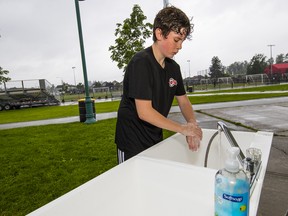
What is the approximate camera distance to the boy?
1544mm

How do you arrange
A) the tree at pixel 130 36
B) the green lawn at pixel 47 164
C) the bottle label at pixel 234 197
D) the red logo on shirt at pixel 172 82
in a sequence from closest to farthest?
the bottle label at pixel 234 197 → the red logo on shirt at pixel 172 82 → the green lawn at pixel 47 164 → the tree at pixel 130 36

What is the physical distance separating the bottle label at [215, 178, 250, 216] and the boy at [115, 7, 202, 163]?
743 mm

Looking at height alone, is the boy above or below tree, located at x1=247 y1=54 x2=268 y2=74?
below

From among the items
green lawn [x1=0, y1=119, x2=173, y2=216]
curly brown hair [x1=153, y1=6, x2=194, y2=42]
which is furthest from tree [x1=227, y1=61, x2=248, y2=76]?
curly brown hair [x1=153, y1=6, x2=194, y2=42]

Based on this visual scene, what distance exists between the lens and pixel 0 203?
9.96ft

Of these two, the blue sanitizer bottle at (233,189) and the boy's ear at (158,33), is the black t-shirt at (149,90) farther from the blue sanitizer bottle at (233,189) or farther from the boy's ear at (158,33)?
the blue sanitizer bottle at (233,189)

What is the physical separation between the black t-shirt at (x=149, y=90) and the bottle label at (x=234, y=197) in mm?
882

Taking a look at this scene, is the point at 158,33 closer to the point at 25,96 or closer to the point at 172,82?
the point at 172,82

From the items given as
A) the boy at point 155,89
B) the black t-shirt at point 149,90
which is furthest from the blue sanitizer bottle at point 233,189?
the black t-shirt at point 149,90

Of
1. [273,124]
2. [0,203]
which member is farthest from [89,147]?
[273,124]

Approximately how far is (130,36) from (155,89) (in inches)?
643

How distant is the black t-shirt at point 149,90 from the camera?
1.58 m

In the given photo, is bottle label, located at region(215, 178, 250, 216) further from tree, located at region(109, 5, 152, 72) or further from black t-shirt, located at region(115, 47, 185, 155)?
tree, located at region(109, 5, 152, 72)

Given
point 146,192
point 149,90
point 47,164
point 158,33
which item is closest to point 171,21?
point 158,33
